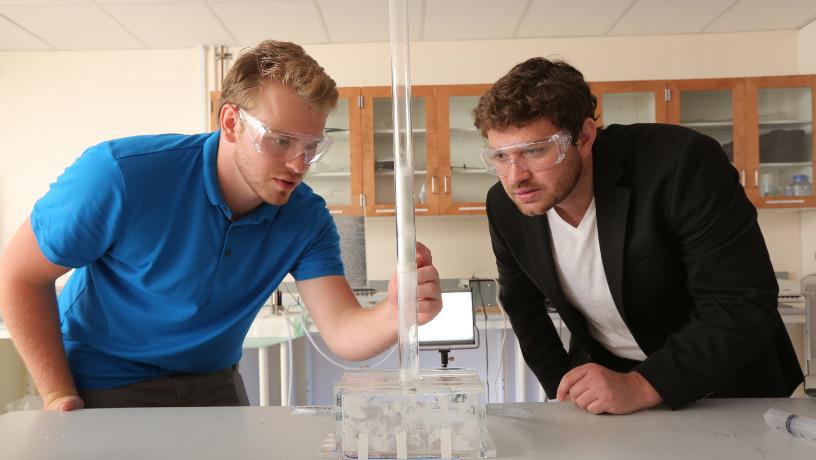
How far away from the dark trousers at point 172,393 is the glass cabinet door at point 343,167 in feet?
8.65

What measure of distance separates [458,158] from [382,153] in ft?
1.61

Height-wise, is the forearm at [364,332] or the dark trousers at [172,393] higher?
the forearm at [364,332]

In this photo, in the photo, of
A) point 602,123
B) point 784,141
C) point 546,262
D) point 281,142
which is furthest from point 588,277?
point 784,141

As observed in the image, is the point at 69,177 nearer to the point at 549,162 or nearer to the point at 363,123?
the point at 549,162

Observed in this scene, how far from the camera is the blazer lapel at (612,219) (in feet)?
3.76

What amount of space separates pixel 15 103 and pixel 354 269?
3.02 metres

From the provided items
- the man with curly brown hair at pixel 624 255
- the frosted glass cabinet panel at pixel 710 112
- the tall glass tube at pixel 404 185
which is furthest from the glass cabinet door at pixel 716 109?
the tall glass tube at pixel 404 185

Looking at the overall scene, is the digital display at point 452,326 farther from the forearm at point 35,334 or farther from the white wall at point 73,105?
the white wall at point 73,105

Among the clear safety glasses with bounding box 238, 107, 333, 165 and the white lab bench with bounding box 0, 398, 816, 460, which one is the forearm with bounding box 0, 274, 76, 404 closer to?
the white lab bench with bounding box 0, 398, 816, 460

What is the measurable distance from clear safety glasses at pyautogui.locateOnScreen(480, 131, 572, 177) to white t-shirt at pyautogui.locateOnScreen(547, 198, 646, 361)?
145 millimetres

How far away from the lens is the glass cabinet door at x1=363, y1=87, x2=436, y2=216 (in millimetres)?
3869

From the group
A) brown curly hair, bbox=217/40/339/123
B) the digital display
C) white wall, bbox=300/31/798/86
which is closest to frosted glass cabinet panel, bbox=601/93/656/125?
white wall, bbox=300/31/798/86

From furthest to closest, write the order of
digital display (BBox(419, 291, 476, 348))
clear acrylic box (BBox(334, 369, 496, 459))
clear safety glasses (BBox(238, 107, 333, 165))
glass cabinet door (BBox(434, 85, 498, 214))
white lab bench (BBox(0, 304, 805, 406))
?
glass cabinet door (BBox(434, 85, 498, 214)) < white lab bench (BBox(0, 304, 805, 406)) < digital display (BBox(419, 291, 476, 348)) < clear safety glasses (BBox(238, 107, 333, 165)) < clear acrylic box (BBox(334, 369, 496, 459))

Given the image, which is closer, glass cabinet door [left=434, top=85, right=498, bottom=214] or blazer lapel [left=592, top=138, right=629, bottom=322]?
blazer lapel [left=592, top=138, right=629, bottom=322]
